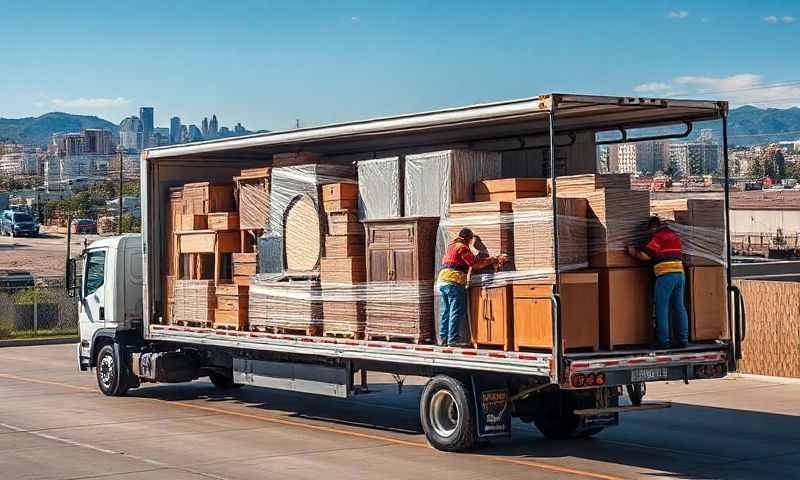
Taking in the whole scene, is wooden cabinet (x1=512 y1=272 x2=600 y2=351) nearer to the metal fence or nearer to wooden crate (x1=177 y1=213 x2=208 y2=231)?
wooden crate (x1=177 y1=213 x2=208 y2=231)

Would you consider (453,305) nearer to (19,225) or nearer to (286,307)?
(286,307)

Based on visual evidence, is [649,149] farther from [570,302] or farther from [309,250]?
[570,302]

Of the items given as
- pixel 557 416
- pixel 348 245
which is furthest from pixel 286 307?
pixel 557 416

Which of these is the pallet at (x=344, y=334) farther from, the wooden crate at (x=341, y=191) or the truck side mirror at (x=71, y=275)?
the truck side mirror at (x=71, y=275)

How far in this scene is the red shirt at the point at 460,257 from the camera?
1282 centimetres

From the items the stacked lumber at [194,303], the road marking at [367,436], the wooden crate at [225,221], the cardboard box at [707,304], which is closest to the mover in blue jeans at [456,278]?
the road marking at [367,436]

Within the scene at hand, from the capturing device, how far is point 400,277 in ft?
45.5

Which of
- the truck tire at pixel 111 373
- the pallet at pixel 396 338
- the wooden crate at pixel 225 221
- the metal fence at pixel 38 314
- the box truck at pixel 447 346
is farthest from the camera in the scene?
the metal fence at pixel 38 314

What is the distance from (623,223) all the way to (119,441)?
6.74 m

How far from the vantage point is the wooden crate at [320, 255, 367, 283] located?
14602mm

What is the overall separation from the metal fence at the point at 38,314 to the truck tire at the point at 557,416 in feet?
73.8

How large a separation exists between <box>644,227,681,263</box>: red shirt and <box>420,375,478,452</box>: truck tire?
2517 mm

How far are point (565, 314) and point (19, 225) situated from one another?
7390 cm

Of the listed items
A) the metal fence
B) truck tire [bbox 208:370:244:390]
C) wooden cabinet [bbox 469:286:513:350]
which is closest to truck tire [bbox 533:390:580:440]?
wooden cabinet [bbox 469:286:513:350]
